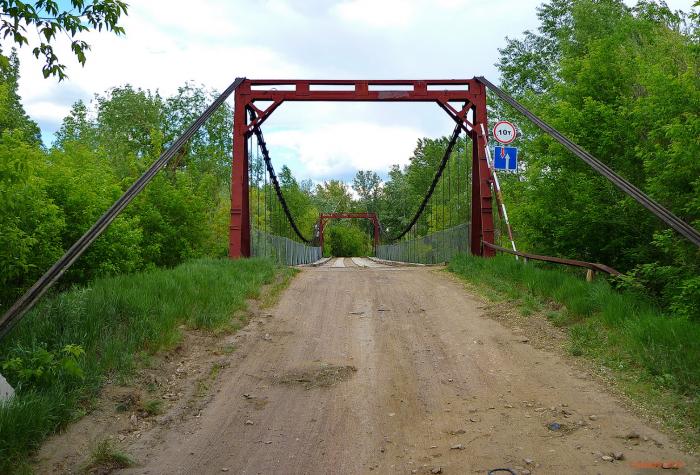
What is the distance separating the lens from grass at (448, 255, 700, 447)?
14.7ft

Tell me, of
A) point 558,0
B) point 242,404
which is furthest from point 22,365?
point 558,0

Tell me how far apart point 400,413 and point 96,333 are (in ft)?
9.73

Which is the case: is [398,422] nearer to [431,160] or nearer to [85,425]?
[85,425]

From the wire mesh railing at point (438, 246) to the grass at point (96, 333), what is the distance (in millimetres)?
8121

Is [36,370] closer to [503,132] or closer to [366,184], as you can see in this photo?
[503,132]


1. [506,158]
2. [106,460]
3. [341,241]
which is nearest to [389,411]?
[106,460]

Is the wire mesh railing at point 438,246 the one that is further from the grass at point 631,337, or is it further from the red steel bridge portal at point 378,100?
the grass at point 631,337

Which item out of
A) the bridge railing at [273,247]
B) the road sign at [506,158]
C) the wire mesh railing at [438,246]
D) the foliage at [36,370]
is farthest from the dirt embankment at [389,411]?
the wire mesh railing at [438,246]

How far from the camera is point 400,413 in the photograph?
180 inches

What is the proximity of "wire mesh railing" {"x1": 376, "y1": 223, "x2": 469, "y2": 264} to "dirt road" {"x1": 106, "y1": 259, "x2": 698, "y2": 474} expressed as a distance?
29.0 feet

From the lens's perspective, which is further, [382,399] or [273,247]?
[273,247]

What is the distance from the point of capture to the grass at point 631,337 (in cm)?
449

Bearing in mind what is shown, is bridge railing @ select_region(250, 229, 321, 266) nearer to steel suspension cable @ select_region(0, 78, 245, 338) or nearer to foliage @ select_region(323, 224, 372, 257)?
steel suspension cable @ select_region(0, 78, 245, 338)

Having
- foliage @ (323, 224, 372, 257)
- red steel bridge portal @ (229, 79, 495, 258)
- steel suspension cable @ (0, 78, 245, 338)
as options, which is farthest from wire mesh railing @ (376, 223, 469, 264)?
foliage @ (323, 224, 372, 257)
